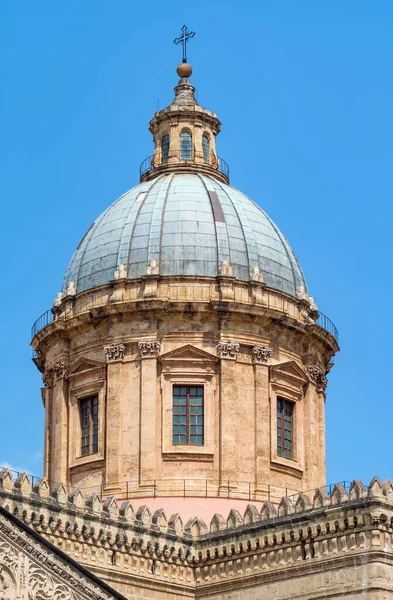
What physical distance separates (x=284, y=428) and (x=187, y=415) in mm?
4614

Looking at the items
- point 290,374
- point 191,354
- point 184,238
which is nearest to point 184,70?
point 184,238

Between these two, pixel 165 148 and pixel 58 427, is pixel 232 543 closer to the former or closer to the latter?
pixel 58 427

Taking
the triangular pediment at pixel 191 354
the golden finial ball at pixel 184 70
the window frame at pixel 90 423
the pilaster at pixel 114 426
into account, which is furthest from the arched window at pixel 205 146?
the window frame at pixel 90 423

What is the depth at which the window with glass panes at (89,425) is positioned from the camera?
208 feet

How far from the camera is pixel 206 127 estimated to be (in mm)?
70625

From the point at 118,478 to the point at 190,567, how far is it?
6967 millimetres

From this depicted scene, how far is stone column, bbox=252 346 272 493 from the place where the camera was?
6181cm

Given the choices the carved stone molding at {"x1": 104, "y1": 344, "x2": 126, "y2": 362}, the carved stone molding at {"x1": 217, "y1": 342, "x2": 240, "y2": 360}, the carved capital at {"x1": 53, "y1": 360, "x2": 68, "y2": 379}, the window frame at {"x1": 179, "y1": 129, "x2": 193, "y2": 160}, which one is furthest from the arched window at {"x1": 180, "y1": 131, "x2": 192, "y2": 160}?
the carved capital at {"x1": 53, "y1": 360, "x2": 68, "y2": 379}

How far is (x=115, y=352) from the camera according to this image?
63.1 m

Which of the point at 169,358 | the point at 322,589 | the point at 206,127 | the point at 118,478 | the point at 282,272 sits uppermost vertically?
the point at 206,127

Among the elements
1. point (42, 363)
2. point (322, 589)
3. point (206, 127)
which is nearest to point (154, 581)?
point (322, 589)

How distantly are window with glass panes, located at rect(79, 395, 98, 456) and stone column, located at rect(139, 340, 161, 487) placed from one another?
2570 mm

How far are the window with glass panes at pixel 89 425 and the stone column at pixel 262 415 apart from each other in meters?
6.51

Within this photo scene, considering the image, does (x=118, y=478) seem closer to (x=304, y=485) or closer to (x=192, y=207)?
(x=304, y=485)
